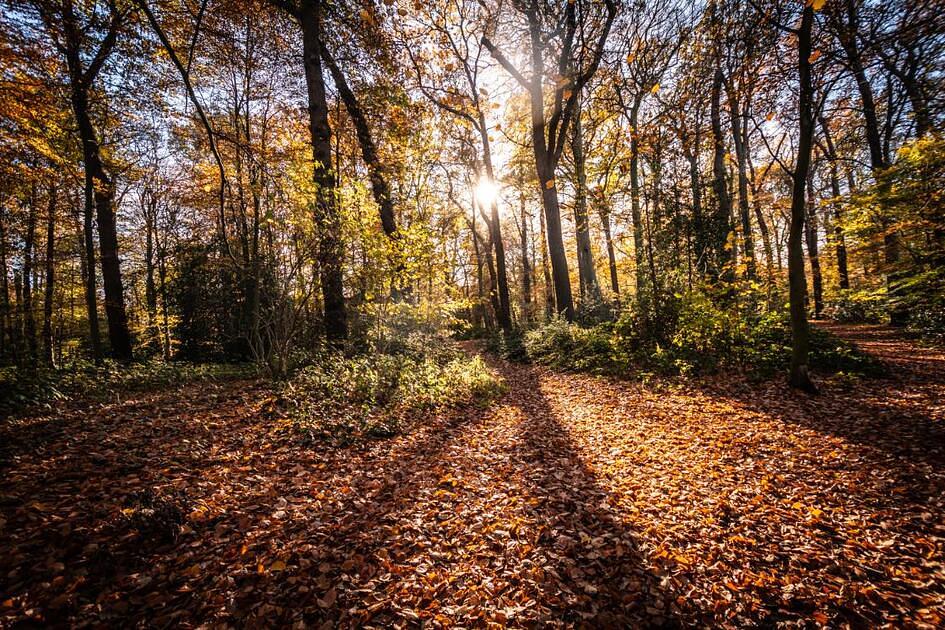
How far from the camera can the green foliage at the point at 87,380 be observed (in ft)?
18.6

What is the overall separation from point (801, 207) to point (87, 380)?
13707mm

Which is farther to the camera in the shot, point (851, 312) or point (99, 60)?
point (851, 312)

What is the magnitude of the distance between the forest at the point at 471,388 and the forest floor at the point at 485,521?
28 mm

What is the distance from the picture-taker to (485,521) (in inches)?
136

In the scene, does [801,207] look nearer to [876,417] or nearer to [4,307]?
[876,417]

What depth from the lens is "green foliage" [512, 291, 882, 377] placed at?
22.2ft

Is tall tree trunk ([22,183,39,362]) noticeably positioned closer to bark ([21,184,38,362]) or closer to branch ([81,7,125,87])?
bark ([21,184,38,362])

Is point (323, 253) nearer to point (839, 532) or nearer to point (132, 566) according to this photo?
point (132, 566)

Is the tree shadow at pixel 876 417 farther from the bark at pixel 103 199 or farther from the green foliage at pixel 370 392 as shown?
the bark at pixel 103 199

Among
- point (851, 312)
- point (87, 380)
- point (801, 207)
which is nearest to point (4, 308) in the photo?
point (87, 380)

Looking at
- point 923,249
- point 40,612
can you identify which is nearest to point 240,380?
point 40,612

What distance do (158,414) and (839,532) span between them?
838 centimetres

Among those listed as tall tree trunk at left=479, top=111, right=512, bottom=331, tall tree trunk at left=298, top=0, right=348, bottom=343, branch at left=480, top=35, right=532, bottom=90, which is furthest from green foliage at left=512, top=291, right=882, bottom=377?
branch at left=480, top=35, right=532, bottom=90

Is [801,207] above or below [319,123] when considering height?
below
